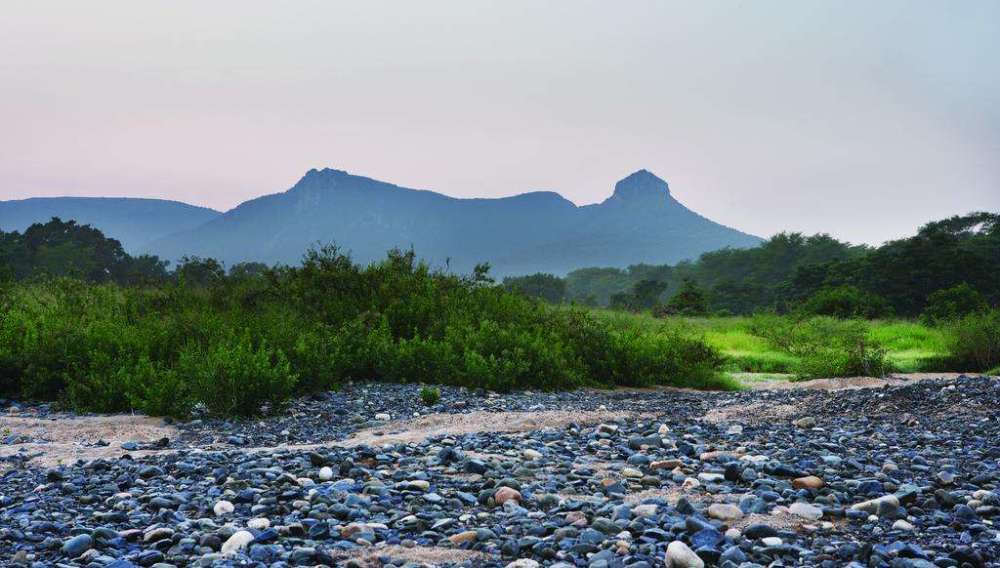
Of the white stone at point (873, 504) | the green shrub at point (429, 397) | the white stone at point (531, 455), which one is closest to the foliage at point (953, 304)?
the green shrub at point (429, 397)

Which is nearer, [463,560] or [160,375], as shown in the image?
[463,560]

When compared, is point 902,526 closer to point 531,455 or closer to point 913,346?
point 531,455

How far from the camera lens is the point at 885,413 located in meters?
8.81

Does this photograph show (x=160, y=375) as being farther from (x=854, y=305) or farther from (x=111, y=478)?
(x=854, y=305)

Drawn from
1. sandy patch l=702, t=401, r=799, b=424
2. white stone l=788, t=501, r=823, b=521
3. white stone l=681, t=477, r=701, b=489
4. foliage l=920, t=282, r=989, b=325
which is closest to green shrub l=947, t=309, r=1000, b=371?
sandy patch l=702, t=401, r=799, b=424

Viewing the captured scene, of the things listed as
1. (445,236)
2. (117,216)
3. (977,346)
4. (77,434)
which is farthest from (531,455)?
(117,216)

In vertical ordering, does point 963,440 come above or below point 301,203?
below

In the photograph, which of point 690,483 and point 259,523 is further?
point 690,483

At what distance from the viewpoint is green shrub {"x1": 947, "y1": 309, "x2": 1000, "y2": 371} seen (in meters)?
18.6

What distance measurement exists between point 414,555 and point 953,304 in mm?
33539

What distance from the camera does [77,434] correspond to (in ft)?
25.9

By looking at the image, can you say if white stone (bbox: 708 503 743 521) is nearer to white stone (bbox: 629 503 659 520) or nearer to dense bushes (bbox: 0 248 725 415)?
white stone (bbox: 629 503 659 520)

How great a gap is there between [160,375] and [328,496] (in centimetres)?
571

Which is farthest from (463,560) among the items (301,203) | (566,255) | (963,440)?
(301,203)
